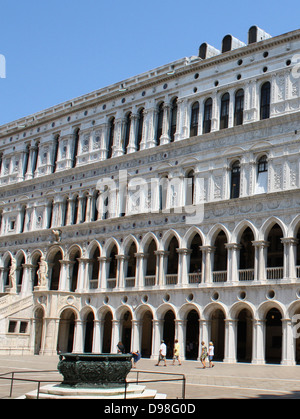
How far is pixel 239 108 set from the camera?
3353cm

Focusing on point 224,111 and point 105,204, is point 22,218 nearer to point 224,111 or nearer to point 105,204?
point 105,204

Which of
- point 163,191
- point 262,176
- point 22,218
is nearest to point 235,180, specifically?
point 262,176

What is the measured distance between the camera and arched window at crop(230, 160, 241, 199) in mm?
32156

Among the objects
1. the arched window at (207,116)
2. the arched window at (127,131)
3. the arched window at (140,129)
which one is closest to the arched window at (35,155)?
the arched window at (127,131)

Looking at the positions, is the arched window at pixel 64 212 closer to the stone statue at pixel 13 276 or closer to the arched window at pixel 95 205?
the arched window at pixel 95 205

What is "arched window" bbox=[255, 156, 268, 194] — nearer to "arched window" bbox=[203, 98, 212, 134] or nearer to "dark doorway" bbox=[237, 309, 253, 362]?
"arched window" bbox=[203, 98, 212, 134]

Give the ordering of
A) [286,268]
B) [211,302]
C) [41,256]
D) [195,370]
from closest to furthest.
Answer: [195,370]
[286,268]
[211,302]
[41,256]

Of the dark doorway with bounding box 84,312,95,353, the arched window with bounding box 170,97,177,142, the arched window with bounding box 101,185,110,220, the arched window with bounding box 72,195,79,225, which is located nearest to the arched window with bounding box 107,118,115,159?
the arched window with bounding box 101,185,110,220

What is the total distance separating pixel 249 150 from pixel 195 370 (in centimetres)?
1264

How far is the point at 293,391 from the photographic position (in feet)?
55.8

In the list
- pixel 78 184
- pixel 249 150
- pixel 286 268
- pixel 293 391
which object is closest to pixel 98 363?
pixel 293 391

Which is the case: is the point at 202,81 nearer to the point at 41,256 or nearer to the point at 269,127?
the point at 269,127

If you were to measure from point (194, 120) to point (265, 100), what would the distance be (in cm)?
511

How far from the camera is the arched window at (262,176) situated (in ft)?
101
